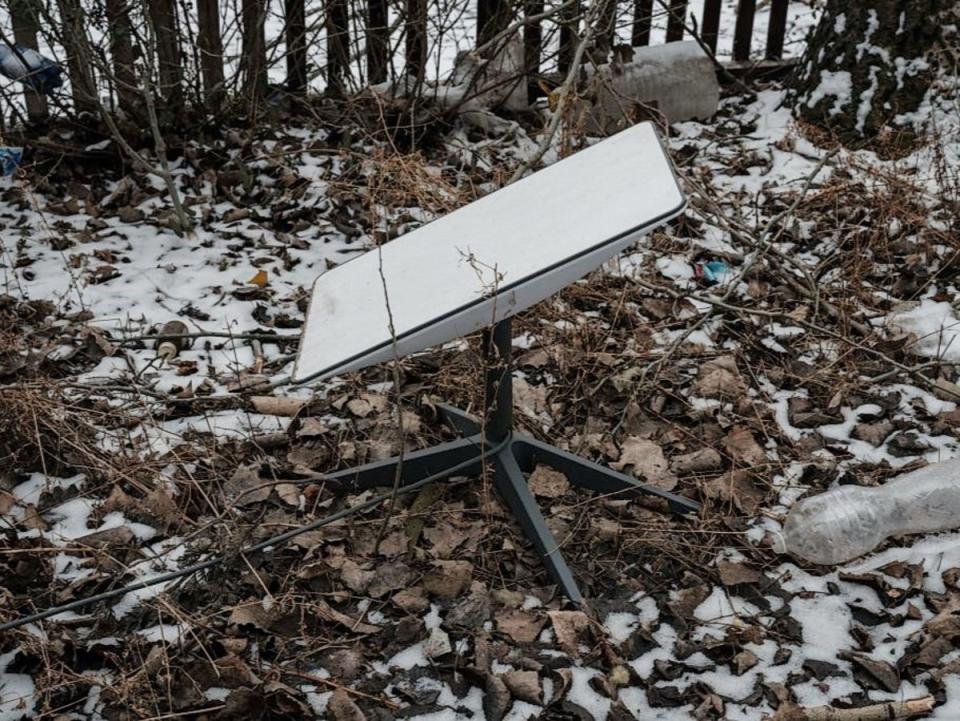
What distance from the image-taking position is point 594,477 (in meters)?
2.72

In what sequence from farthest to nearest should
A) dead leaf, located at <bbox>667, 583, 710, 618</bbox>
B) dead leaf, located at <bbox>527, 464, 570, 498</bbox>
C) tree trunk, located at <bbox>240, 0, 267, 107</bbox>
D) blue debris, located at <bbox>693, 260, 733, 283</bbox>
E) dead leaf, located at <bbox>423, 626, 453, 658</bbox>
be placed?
1. tree trunk, located at <bbox>240, 0, 267, 107</bbox>
2. blue debris, located at <bbox>693, 260, 733, 283</bbox>
3. dead leaf, located at <bbox>527, 464, 570, 498</bbox>
4. dead leaf, located at <bbox>667, 583, 710, 618</bbox>
5. dead leaf, located at <bbox>423, 626, 453, 658</bbox>

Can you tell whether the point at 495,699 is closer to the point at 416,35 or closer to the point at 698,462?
the point at 698,462

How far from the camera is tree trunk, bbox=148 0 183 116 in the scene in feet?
15.0

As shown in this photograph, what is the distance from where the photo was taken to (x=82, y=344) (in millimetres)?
3492

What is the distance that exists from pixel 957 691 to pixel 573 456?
1.08 meters

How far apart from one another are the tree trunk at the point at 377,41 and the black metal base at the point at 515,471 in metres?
2.60

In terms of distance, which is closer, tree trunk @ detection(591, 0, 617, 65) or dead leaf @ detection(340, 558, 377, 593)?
dead leaf @ detection(340, 558, 377, 593)

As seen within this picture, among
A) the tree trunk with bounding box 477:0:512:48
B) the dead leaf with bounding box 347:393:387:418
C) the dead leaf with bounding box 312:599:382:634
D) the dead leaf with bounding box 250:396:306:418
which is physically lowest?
the dead leaf with bounding box 312:599:382:634

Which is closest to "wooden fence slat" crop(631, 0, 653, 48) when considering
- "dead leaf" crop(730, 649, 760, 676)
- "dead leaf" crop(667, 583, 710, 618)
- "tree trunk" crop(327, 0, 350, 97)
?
"tree trunk" crop(327, 0, 350, 97)

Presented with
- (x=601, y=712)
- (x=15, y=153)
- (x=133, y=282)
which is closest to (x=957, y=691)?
(x=601, y=712)

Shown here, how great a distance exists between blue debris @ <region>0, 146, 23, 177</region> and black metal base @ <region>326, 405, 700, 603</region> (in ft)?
8.86

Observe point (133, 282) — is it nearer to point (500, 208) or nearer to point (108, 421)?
point (108, 421)

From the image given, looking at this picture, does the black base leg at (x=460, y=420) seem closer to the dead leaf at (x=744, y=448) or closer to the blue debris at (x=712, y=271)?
the dead leaf at (x=744, y=448)

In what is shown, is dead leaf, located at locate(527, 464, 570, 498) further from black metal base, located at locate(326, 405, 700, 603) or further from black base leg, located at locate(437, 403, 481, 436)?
black base leg, located at locate(437, 403, 481, 436)
